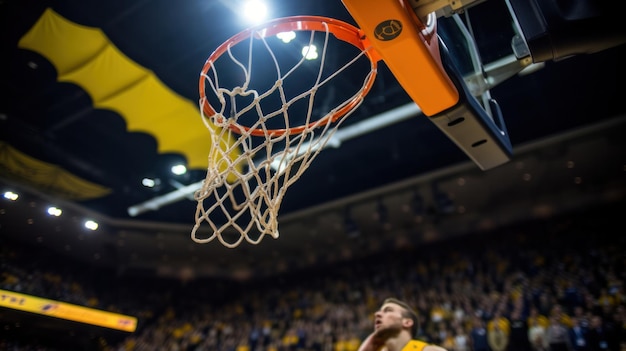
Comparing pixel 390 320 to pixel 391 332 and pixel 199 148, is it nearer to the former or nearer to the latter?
pixel 391 332

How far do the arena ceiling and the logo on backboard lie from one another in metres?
1.00

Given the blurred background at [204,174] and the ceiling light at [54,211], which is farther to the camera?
the ceiling light at [54,211]

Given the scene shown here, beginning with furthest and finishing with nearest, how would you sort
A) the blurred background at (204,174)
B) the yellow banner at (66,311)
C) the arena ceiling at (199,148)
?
1. the yellow banner at (66,311)
2. the blurred background at (204,174)
3. the arena ceiling at (199,148)

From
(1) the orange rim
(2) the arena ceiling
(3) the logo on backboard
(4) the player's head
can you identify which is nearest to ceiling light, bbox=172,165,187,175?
(2) the arena ceiling

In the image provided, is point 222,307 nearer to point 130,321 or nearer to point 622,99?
point 130,321

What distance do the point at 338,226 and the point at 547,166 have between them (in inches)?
171

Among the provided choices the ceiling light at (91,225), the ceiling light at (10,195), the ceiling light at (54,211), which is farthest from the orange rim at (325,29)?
the ceiling light at (91,225)

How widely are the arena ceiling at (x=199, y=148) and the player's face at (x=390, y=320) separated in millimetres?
1529

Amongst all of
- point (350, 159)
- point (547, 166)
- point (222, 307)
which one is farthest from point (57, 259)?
point (547, 166)

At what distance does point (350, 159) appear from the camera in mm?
7695

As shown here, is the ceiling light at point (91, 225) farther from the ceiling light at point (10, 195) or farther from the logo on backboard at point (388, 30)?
the logo on backboard at point (388, 30)

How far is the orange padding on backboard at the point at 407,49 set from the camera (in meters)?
1.66

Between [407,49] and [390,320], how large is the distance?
4.91 ft

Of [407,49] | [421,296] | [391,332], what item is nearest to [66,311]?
[421,296]
